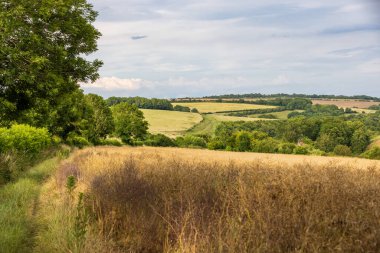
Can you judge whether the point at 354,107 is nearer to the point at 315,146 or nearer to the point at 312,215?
the point at 315,146

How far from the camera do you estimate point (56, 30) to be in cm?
2308

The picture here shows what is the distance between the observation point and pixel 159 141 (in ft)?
330

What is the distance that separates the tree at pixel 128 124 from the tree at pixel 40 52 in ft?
212

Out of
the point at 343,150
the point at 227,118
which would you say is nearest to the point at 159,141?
the point at 343,150

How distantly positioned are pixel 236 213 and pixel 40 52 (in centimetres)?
1773

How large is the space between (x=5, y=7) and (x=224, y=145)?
8427 centimetres

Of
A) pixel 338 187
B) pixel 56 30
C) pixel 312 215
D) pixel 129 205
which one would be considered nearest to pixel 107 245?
pixel 129 205

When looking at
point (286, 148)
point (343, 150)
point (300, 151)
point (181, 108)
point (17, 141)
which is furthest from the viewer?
point (181, 108)

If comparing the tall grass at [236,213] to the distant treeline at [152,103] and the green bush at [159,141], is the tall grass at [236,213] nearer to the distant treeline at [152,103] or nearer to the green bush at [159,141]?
the green bush at [159,141]

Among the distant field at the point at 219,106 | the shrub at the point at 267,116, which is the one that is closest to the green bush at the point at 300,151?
the shrub at the point at 267,116

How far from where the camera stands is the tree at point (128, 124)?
301ft

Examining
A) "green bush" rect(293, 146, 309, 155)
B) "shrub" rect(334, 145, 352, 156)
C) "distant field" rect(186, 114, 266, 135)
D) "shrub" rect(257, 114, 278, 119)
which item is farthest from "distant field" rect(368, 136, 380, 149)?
"shrub" rect(257, 114, 278, 119)

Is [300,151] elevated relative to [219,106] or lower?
lower

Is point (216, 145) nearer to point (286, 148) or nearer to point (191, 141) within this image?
point (191, 141)
